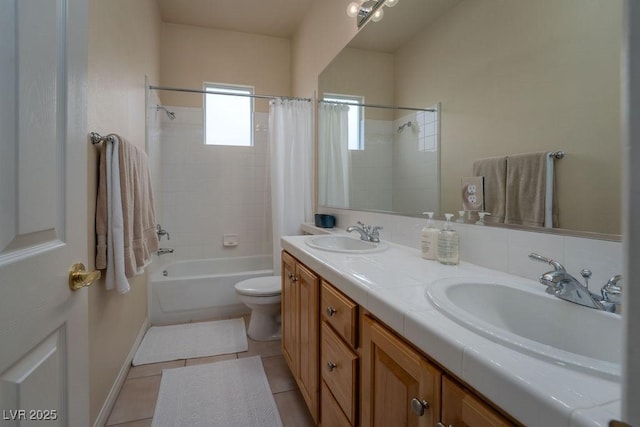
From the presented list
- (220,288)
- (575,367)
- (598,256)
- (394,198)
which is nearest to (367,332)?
(575,367)

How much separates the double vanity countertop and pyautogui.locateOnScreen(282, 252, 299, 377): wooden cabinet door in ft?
1.94

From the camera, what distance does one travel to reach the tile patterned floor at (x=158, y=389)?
1.49 m

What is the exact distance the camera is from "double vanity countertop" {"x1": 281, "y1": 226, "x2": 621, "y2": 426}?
1.26 ft

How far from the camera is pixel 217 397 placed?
64.5 inches

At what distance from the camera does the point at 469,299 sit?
85cm

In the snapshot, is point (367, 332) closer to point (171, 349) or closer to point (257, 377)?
point (257, 377)

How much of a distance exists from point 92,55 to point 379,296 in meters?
1.54

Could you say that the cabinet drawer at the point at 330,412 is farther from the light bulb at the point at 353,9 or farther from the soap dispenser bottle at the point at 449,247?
the light bulb at the point at 353,9

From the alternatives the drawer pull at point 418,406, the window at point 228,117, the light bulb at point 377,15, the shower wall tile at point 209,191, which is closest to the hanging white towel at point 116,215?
the drawer pull at point 418,406

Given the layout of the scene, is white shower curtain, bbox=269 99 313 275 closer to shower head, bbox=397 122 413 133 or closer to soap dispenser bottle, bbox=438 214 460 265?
shower head, bbox=397 122 413 133

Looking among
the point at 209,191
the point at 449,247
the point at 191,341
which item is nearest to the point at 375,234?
the point at 449,247

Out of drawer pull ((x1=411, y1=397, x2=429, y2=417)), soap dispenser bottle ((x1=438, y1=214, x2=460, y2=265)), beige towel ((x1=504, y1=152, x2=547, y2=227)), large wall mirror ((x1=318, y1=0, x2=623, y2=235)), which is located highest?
large wall mirror ((x1=318, y1=0, x2=623, y2=235))

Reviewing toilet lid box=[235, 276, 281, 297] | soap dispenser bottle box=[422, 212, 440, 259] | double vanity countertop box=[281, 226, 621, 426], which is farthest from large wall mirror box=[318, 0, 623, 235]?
toilet lid box=[235, 276, 281, 297]

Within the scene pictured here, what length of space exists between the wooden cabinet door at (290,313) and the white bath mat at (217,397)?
0.23 meters
